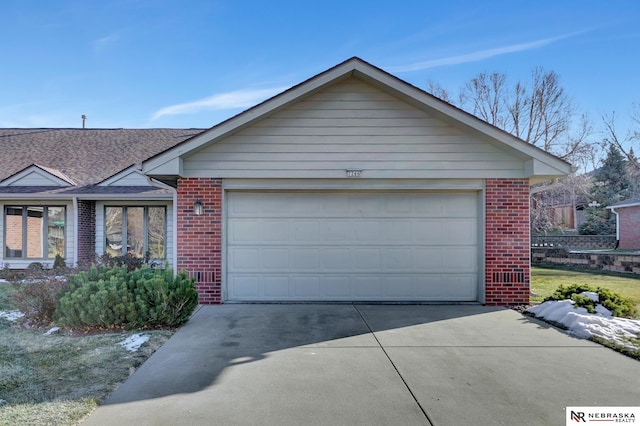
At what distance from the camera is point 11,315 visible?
6934 mm

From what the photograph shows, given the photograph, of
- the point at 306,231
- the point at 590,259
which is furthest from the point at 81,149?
the point at 590,259

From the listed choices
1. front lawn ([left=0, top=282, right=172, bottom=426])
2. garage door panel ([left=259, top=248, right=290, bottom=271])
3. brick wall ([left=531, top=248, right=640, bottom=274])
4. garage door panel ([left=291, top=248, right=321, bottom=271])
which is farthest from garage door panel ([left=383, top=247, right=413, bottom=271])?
brick wall ([left=531, top=248, right=640, bottom=274])

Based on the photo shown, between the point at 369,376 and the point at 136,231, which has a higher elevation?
the point at 136,231

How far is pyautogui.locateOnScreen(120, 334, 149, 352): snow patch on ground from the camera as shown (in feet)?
16.4

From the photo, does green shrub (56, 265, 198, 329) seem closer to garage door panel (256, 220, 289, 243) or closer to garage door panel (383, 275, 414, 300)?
garage door panel (256, 220, 289, 243)

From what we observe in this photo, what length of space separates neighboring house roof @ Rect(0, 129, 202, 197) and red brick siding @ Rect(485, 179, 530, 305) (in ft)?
32.0

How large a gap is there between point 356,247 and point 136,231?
27.2 feet

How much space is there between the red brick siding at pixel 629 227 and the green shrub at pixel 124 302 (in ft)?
86.4

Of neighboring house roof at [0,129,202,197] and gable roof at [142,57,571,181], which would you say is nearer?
gable roof at [142,57,571,181]

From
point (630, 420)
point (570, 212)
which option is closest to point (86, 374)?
point (630, 420)

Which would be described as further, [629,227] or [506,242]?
[629,227]

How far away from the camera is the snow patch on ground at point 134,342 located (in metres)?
5.00

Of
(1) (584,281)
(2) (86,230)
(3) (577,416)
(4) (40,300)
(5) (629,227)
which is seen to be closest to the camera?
(3) (577,416)

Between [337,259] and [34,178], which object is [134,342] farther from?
[34,178]
